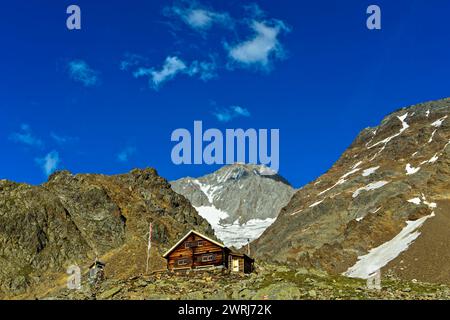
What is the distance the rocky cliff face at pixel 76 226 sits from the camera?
115 meters

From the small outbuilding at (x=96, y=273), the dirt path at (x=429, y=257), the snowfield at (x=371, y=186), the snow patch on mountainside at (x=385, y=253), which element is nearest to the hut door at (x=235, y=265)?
the small outbuilding at (x=96, y=273)

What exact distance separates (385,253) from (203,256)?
2481 inches

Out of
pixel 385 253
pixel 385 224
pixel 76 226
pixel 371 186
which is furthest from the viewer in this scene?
pixel 371 186

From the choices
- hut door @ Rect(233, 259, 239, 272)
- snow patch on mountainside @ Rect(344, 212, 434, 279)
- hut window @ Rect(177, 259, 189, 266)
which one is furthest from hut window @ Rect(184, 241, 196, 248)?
snow patch on mountainside @ Rect(344, 212, 434, 279)

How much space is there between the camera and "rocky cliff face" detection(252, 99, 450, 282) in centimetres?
9875

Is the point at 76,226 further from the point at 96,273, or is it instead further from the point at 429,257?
the point at 429,257

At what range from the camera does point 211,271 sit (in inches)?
2249

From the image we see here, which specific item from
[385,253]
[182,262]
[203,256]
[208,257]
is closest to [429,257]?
[385,253]

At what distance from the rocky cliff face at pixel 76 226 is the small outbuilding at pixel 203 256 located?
137ft

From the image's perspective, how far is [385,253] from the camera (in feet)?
360

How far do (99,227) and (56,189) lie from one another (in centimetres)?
2064

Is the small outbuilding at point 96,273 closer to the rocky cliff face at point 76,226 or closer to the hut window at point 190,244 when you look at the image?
the hut window at point 190,244
